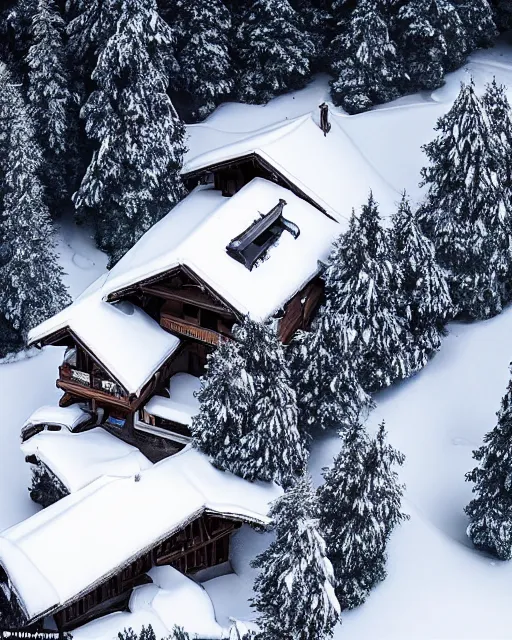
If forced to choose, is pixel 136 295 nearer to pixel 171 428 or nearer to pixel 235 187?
pixel 171 428

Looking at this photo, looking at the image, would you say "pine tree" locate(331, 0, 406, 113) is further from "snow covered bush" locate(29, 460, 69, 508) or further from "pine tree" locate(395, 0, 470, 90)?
"snow covered bush" locate(29, 460, 69, 508)

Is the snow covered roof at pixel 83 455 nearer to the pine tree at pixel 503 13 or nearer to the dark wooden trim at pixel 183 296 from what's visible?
the dark wooden trim at pixel 183 296

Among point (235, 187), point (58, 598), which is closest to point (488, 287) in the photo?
point (235, 187)

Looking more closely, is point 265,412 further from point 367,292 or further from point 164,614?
point 164,614

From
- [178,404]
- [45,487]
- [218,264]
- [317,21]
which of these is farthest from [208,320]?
[317,21]

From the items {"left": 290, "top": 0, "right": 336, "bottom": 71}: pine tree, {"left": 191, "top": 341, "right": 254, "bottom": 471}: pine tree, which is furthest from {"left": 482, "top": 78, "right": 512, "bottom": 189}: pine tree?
{"left": 191, "top": 341, "right": 254, "bottom": 471}: pine tree
